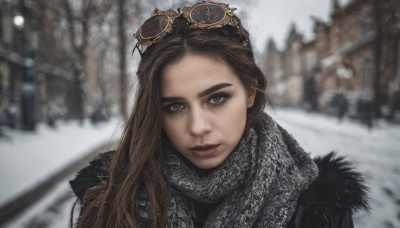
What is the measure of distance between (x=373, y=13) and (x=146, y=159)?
4.79 meters

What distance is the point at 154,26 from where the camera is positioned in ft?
5.19

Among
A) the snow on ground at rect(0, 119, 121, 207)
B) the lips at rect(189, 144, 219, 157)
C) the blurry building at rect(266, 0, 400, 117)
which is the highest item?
the blurry building at rect(266, 0, 400, 117)

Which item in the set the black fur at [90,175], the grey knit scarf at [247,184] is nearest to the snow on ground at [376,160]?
the grey knit scarf at [247,184]

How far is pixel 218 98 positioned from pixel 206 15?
421 mm

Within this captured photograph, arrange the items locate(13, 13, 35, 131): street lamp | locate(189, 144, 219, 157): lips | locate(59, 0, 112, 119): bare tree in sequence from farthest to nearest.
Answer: locate(13, 13, 35, 131): street lamp < locate(59, 0, 112, 119): bare tree < locate(189, 144, 219, 157): lips

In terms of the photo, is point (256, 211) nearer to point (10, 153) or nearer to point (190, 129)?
point (190, 129)

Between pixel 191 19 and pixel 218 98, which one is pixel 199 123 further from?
pixel 191 19

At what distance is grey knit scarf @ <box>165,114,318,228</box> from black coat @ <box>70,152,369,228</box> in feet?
0.18

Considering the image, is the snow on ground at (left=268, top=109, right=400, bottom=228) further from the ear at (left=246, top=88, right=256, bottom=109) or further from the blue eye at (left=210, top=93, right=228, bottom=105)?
the blue eye at (left=210, top=93, right=228, bottom=105)

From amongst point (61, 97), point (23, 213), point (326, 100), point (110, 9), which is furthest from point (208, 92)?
point (61, 97)

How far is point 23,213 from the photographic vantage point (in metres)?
4.57

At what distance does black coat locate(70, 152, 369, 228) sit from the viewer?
1423 mm

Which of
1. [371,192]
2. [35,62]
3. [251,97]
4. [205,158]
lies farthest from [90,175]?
[35,62]

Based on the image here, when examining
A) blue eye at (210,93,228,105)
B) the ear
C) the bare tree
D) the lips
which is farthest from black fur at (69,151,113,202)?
the bare tree
